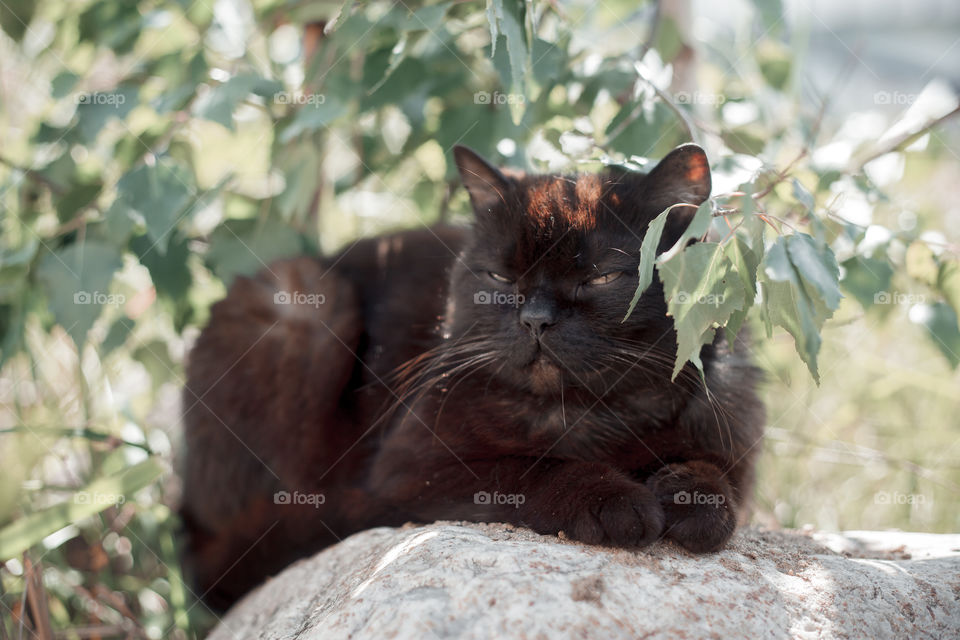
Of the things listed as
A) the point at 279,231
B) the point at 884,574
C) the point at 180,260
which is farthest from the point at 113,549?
the point at 884,574

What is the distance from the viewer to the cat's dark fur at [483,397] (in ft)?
6.32

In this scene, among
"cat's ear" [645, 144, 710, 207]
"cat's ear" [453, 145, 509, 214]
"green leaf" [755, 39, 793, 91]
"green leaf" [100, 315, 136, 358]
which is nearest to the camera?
"cat's ear" [645, 144, 710, 207]

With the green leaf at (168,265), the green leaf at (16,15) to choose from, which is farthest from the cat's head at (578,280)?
the green leaf at (16,15)

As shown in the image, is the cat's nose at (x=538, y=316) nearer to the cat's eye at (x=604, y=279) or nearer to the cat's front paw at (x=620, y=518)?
the cat's eye at (x=604, y=279)

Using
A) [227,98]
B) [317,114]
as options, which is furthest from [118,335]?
[317,114]

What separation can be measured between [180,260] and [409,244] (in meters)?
0.84

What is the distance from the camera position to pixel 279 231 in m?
2.97

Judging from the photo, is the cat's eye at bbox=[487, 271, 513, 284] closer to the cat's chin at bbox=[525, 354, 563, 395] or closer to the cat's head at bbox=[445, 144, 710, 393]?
the cat's head at bbox=[445, 144, 710, 393]

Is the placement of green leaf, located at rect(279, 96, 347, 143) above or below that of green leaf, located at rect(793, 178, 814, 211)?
above

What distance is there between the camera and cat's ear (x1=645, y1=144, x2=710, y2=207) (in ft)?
6.39

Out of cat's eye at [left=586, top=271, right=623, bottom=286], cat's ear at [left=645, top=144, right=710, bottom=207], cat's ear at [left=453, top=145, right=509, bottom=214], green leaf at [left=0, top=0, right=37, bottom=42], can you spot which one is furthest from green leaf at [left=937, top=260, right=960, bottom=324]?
green leaf at [left=0, top=0, right=37, bottom=42]

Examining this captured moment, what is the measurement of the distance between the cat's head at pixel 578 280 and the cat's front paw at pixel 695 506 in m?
0.28

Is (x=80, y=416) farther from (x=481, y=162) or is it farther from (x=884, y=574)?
(x=884, y=574)

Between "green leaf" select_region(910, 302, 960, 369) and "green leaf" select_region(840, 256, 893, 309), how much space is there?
5.0 inches
